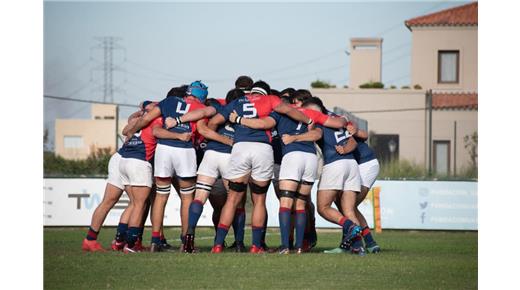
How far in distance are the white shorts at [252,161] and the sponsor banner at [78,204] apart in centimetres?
958

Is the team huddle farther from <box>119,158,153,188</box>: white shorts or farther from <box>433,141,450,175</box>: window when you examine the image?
<box>433,141,450,175</box>: window

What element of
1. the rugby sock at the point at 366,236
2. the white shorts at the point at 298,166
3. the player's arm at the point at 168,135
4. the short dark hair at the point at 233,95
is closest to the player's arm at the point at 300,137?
the white shorts at the point at 298,166

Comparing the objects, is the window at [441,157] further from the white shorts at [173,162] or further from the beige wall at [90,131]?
the beige wall at [90,131]

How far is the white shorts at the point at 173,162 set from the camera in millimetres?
12352

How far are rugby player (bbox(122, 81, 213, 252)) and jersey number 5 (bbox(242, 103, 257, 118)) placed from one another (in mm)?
543

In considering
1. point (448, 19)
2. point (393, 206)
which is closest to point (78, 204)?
point (393, 206)

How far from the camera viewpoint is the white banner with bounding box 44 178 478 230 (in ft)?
70.1

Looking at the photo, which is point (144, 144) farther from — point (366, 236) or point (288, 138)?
point (366, 236)

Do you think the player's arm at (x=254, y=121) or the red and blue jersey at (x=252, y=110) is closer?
the player's arm at (x=254, y=121)

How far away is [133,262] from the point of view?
10.9 meters

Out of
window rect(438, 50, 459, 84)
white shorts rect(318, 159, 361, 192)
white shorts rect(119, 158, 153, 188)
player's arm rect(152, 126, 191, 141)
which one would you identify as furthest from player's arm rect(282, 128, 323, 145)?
window rect(438, 50, 459, 84)
